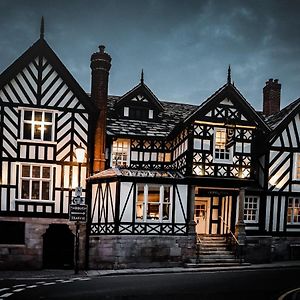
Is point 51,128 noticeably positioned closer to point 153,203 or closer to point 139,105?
point 139,105

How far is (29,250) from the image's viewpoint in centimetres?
1970

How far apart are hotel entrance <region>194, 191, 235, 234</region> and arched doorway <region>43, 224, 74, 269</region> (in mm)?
8149

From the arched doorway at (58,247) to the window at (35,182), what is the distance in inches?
69.2

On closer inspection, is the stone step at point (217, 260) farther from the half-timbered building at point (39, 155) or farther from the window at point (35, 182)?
the window at point (35, 182)

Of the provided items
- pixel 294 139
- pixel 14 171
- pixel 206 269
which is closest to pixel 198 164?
pixel 206 269

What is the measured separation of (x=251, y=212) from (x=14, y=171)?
45.2 ft

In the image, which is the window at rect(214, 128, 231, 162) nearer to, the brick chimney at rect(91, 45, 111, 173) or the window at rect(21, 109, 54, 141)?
the brick chimney at rect(91, 45, 111, 173)

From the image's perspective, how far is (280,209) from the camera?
23531 millimetres

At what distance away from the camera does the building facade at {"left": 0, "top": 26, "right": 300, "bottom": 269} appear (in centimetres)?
1967

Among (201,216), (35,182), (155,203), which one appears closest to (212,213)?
(201,216)

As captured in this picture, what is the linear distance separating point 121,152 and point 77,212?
653 cm

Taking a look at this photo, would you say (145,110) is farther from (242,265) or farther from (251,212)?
(242,265)

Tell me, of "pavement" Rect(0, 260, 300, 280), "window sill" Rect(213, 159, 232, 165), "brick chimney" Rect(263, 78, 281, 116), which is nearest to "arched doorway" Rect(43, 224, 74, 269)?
"pavement" Rect(0, 260, 300, 280)

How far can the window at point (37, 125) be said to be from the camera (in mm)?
20078
